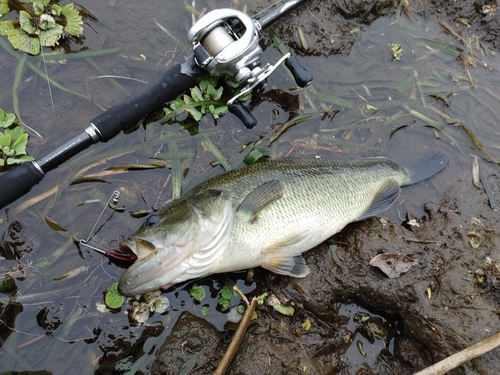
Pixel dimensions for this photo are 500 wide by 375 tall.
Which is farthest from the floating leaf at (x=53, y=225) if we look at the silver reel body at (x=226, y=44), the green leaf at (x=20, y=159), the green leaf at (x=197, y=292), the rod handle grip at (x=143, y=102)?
the silver reel body at (x=226, y=44)

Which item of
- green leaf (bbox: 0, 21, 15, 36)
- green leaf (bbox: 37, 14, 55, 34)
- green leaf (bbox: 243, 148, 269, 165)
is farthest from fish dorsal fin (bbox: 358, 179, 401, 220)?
green leaf (bbox: 0, 21, 15, 36)

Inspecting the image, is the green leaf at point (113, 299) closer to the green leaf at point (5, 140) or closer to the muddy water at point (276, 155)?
the muddy water at point (276, 155)

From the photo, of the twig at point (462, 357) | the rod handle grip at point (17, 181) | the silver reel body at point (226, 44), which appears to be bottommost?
the twig at point (462, 357)

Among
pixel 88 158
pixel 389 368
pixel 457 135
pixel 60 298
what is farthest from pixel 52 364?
pixel 457 135

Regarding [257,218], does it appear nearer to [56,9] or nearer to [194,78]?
[194,78]

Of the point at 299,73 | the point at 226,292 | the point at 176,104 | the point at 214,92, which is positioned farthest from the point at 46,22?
the point at 226,292
